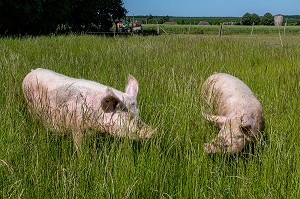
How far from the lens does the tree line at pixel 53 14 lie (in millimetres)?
17484

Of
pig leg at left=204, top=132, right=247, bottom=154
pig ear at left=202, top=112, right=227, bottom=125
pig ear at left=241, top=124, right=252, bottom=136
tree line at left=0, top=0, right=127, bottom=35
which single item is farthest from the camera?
tree line at left=0, top=0, right=127, bottom=35

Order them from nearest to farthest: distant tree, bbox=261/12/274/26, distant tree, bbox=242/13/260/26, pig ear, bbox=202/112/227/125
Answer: pig ear, bbox=202/112/227/125 < distant tree, bbox=261/12/274/26 < distant tree, bbox=242/13/260/26

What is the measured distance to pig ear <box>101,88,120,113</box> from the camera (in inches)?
115

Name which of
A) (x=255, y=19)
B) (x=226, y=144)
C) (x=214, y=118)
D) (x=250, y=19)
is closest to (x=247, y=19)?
(x=250, y=19)

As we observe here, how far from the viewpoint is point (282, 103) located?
3920 mm

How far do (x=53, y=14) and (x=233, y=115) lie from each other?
18.9 metres

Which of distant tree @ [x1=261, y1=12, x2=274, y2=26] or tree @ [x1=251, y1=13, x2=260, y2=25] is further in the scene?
tree @ [x1=251, y1=13, x2=260, y2=25]

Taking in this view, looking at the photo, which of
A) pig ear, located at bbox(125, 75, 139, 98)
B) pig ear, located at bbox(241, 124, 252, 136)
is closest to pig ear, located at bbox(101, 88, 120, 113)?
pig ear, located at bbox(125, 75, 139, 98)

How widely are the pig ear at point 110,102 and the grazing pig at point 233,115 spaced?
793mm

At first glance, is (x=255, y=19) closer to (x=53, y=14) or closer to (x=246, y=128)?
(x=53, y=14)

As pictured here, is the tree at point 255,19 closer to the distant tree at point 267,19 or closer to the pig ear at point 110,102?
the distant tree at point 267,19

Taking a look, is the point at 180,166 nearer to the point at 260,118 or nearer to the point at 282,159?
the point at 282,159

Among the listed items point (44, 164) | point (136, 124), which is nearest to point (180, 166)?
point (136, 124)

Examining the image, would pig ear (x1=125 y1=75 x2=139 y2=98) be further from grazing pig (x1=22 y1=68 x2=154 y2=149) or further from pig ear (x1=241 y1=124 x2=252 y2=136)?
pig ear (x1=241 y1=124 x2=252 y2=136)
